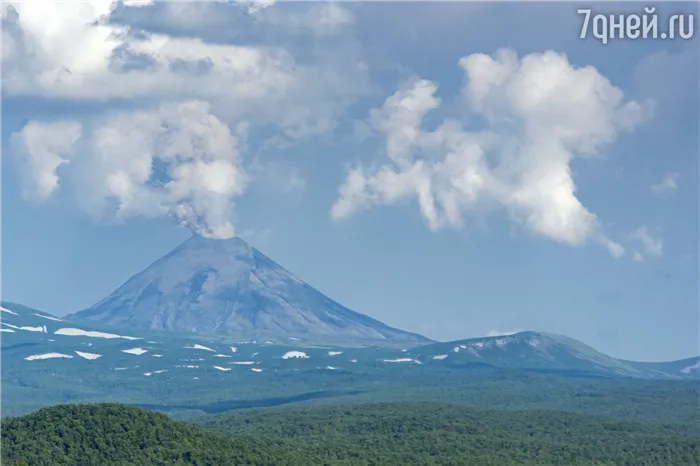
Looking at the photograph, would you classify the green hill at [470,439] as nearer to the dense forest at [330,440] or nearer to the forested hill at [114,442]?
the dense forest at [330,440]

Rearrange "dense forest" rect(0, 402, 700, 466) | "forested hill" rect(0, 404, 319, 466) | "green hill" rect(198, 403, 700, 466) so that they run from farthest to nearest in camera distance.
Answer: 1. "green hill" rect(198, 403, 700, 466)
2. "dense forest" rect(0, 402, 700, 466)
3. "forested hill" rect(0, 404, 319, 466)

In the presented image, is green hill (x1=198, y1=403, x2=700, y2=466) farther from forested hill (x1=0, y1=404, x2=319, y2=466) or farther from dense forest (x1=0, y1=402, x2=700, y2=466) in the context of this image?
forested hill (x1=0, y1=404, x2=319, y2=466)

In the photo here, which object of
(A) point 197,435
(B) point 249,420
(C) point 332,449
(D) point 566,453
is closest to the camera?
(A) point 197,435

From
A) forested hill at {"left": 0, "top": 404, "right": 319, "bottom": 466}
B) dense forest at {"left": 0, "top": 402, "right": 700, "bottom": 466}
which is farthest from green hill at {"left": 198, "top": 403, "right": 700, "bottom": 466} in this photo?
forested hill at {"left": 0, "top": 404, "right": 319, "bottom": 466}

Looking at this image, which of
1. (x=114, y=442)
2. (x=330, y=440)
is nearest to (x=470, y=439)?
(x=330, y=440)

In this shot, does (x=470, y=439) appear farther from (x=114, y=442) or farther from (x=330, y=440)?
(x=114, y=442)

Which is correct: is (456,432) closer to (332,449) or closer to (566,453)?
(566,453)

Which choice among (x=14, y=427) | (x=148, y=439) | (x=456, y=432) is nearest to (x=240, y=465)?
(x=148, y=439)

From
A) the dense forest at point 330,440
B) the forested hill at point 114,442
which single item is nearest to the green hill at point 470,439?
the dense forest at point 330,440
